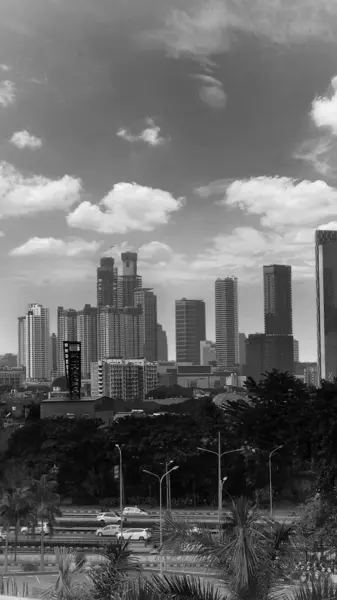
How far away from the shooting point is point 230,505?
730 cm

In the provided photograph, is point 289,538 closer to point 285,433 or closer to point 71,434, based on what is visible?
point 285,433

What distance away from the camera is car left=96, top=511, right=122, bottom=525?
42.6 metres

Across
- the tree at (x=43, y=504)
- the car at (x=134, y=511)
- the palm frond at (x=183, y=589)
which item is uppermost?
the palm frond at (x=183, y=589)

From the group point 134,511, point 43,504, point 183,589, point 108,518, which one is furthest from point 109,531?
point 183,589

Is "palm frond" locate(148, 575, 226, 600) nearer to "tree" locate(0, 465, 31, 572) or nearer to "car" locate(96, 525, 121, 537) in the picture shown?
"tree" locate(0, 465, 31, 572)

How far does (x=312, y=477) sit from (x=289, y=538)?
41513 millimetres

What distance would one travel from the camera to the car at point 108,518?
42625 millimetres

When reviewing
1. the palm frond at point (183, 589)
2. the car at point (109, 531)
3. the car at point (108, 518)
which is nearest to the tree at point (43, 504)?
the car at point (109, 531)

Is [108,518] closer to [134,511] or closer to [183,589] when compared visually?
[134,511]

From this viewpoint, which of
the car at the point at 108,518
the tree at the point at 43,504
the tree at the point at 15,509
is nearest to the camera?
the tree at the point at 15,509

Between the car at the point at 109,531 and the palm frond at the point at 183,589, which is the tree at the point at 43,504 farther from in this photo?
the palm frond at the point at 183,589

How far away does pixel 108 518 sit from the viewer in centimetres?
4300

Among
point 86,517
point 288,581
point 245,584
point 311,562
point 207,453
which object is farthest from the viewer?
point 207,453

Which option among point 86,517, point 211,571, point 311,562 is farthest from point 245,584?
point 86,517
